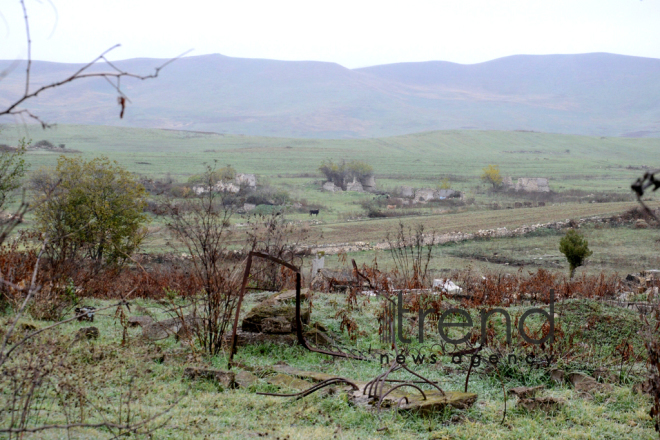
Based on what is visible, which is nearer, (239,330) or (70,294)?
(239,330)

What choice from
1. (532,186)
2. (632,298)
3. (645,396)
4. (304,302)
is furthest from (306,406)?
(532,186)

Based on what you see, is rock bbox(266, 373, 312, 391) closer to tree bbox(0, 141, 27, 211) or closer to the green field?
the green field

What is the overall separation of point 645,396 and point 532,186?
55.9 metres

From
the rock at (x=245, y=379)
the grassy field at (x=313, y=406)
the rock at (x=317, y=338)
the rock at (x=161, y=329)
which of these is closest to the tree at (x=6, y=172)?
the rock at (x=161, y=329)

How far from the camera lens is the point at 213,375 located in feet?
18.5

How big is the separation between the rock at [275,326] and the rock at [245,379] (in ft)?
4.43

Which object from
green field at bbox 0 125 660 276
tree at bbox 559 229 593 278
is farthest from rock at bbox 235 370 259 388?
tree at bbox 559 229 593 278

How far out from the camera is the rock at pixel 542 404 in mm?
4945

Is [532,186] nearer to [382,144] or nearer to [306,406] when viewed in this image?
[306,406]

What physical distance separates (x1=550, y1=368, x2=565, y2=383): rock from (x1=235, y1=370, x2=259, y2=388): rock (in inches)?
124

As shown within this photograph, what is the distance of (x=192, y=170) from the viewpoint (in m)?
76.8

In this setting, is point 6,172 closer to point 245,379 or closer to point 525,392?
point 245,379

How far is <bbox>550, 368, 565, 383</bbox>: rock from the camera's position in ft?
19.5

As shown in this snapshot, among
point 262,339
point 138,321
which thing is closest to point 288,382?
point 262,339
